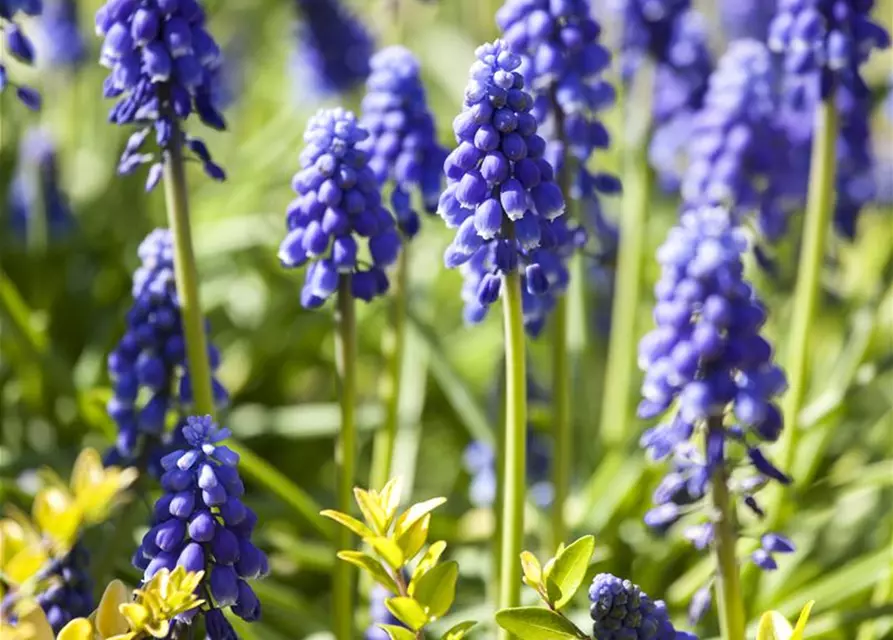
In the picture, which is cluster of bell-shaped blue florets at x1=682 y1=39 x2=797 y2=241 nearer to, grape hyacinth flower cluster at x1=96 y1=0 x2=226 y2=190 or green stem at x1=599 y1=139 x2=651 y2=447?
green stem at x1=599 y1=139 x2=651 y2=447

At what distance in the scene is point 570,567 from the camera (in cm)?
284

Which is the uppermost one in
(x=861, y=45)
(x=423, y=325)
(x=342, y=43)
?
(x=342, y=43)

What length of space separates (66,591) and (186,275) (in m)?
0.97

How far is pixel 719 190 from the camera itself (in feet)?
16.2

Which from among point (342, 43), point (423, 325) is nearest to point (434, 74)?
point (342, 43)

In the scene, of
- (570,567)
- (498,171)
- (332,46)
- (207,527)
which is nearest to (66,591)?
(207,527)

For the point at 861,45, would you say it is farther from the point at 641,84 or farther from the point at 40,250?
the point at 40,250

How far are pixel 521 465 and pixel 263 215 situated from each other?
3.60 m

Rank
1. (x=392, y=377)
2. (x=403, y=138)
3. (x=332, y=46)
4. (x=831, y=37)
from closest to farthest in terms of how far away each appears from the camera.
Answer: (x=403, y=138), (x=831, y=37), (x=392, y=377), (x=332, y=46)

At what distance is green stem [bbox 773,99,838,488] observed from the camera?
443 centimetres

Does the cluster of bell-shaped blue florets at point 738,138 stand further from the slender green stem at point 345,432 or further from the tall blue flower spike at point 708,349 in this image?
the tall blue flower spike at point 708,349

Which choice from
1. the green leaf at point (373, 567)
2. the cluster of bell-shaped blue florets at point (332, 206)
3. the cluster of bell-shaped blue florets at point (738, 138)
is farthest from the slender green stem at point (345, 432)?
the cluster of bell-shaped blue florets at point (738, 138)

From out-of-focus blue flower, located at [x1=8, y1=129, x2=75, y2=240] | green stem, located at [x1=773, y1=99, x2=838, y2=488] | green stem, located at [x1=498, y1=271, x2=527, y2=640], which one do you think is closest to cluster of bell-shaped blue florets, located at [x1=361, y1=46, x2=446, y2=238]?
green stem, located at [x1=498, y1=271, x2=527, y2=640]

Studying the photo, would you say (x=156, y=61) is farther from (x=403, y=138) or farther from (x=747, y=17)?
(x=747, y=17)
